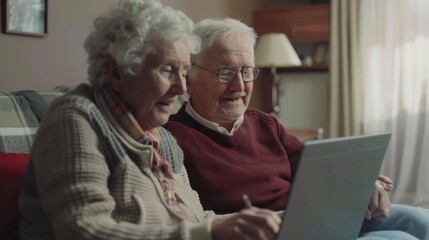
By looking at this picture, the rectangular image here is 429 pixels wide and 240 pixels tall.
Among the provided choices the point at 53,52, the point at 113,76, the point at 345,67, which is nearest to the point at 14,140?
the point at 113,76

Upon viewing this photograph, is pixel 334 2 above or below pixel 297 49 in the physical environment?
above

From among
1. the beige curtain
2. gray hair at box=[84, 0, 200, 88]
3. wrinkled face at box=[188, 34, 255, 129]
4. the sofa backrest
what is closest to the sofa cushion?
the sofa backrest

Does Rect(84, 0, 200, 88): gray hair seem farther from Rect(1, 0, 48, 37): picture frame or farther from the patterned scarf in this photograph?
Rect(1, 0, 48, 37): picture frame

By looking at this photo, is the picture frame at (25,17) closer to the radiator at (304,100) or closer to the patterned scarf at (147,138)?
the patterned scarf at (147,138)

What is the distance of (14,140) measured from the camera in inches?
53.4

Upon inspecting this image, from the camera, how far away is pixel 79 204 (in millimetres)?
885

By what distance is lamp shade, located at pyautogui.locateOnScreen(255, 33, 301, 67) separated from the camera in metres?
3.35

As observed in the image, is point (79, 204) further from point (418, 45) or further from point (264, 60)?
point (418, 45)

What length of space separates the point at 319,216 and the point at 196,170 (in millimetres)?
538

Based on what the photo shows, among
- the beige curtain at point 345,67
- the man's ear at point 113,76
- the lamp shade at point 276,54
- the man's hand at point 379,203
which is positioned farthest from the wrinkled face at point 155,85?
the beige curtain at point 345,67

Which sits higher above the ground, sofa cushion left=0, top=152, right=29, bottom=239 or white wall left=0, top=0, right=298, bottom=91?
white wall left=0, top=0, right=298, bottom=91

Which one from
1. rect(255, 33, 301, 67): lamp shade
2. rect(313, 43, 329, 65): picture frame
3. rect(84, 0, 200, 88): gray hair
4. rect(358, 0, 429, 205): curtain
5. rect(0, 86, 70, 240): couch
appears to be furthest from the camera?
rect(313, 43, 329, 65): picture frame

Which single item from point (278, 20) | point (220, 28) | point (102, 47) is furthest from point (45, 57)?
point (278, 20)

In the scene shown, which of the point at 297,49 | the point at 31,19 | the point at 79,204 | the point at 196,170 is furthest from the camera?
the point at 297,49
